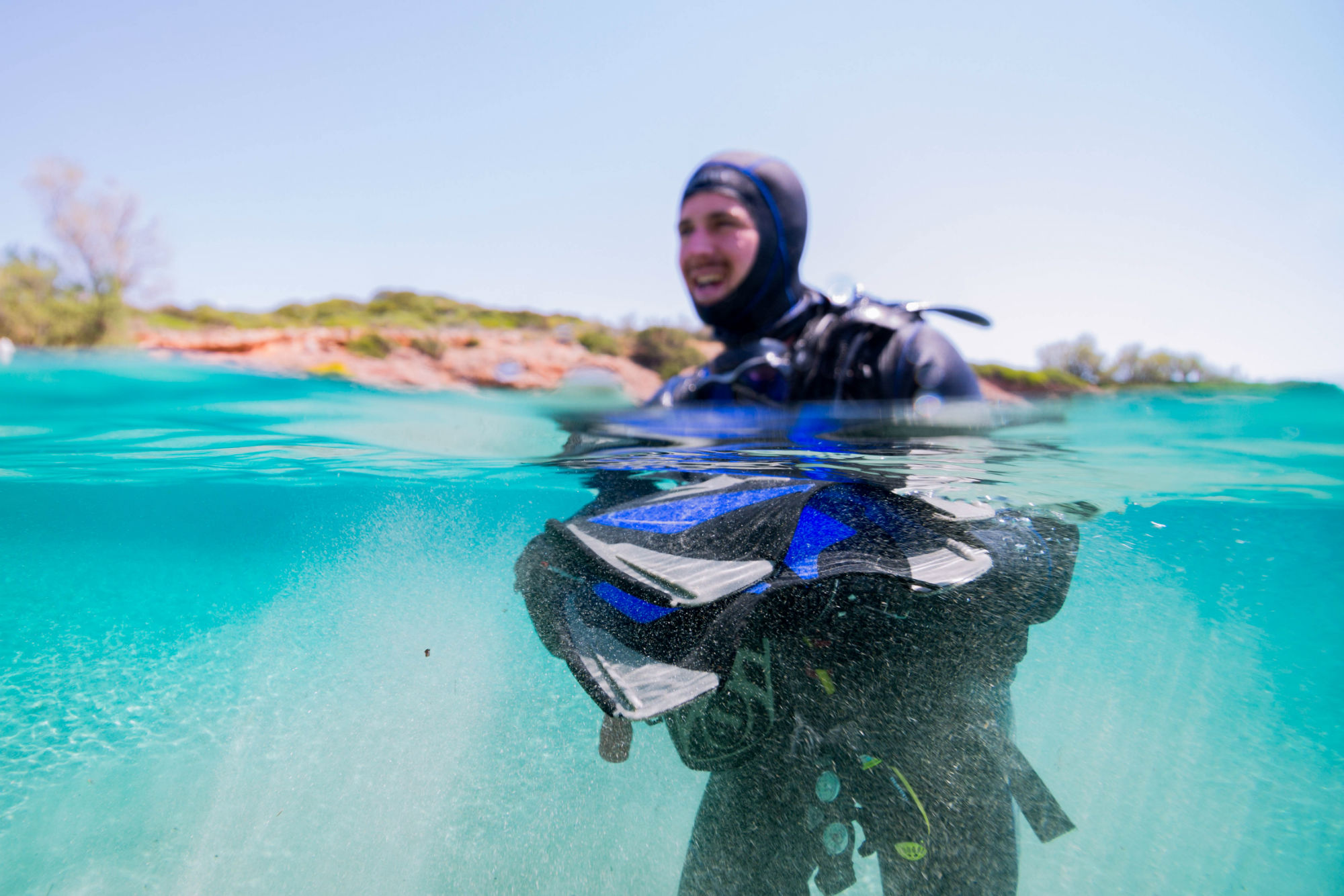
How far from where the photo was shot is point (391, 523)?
11.8 metres

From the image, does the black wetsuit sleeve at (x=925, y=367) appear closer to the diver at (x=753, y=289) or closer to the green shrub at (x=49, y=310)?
the diver at (x=753, y=289)

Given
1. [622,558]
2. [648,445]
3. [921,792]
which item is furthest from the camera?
[648,445]

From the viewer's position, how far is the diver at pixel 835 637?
250 cm

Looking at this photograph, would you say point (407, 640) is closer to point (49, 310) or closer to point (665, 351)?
point (665, 351)

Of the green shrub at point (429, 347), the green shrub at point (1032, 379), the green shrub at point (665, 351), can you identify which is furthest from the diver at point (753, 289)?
the green shrub at point (429, 347)

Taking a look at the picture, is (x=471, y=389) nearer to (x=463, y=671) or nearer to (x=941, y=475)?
(x=941, y=475)

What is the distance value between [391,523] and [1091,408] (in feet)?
36.8

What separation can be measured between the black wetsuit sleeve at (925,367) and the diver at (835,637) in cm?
1

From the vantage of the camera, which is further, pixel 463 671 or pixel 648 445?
pixel 463 671

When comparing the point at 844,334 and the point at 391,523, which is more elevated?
the point at 844,334

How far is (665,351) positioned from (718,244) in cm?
266

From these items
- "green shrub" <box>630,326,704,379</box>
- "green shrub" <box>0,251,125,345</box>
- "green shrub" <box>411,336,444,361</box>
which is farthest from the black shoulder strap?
"green shrub" <box>0,251,125,345</box>

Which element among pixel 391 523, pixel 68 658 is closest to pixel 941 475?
pixel 391 523

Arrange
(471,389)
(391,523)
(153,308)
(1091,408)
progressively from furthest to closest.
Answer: (153,308), (391,523), (471,389), (1091,408)
